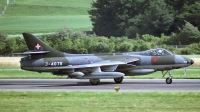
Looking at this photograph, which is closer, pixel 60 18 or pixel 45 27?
pixel 45 27

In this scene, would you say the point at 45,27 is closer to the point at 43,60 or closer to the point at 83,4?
the point at 83,4

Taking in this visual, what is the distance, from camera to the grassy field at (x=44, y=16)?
82.2 metres

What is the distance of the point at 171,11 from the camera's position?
9838 centimetres

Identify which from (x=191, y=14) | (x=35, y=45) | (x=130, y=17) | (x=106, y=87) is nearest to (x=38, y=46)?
(x=35, y=45)

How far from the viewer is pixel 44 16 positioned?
92438mm

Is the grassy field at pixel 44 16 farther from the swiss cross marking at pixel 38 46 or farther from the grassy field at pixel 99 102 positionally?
the grassy field at pixel 99 102

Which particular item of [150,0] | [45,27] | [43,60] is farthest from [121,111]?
[150,0]

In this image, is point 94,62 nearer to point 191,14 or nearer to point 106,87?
point 106,87

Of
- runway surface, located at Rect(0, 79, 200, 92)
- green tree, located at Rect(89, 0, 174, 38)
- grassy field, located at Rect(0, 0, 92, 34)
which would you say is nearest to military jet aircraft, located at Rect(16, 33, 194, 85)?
runway surface, located at Rect(0, 79, 200, 92)

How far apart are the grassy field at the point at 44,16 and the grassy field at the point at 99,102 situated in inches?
2125

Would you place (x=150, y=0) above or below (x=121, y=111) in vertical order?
above

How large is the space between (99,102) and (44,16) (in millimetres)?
71352

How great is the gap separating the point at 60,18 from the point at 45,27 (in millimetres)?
7868

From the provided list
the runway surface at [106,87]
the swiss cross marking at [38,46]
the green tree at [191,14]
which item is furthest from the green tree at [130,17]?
the swiss cross marking at [38,46]
